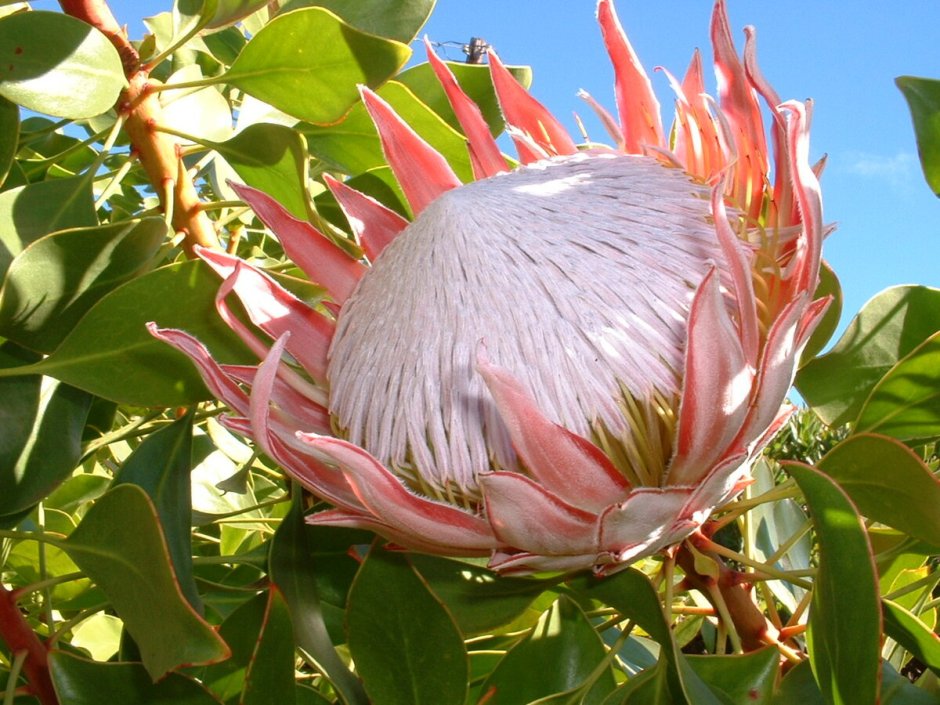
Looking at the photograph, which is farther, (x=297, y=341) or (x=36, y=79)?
(x=36, y=79)

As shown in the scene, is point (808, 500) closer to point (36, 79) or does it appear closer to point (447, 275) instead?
point (447, 275)

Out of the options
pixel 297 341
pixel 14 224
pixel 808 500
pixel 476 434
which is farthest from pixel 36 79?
pixel 808 500

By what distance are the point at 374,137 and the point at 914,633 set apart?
40.3 inches

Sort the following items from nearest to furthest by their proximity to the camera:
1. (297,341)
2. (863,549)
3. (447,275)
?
(863,549) < (447,275) < (297,341)

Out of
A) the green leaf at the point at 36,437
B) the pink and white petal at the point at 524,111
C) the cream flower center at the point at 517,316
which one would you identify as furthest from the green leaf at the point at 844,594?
the green leaf at the point at 36,437

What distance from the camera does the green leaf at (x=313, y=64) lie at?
Answer: 1294 millimetres

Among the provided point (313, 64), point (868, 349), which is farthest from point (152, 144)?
point (868, 349)

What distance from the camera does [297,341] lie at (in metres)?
1.22

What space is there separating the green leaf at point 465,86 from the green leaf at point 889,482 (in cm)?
75

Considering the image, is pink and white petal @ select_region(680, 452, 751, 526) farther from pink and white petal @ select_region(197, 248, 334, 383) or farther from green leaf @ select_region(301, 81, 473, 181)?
green leaf @ select_region(301, 81, 473, 181)

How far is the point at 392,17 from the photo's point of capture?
1.48 m

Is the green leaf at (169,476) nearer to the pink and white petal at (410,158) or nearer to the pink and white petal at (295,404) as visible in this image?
the pink and white petal at (295,404)

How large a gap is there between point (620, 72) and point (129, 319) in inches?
27.7

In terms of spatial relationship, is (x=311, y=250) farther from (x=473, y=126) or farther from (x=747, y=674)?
(x=747, y=674)
